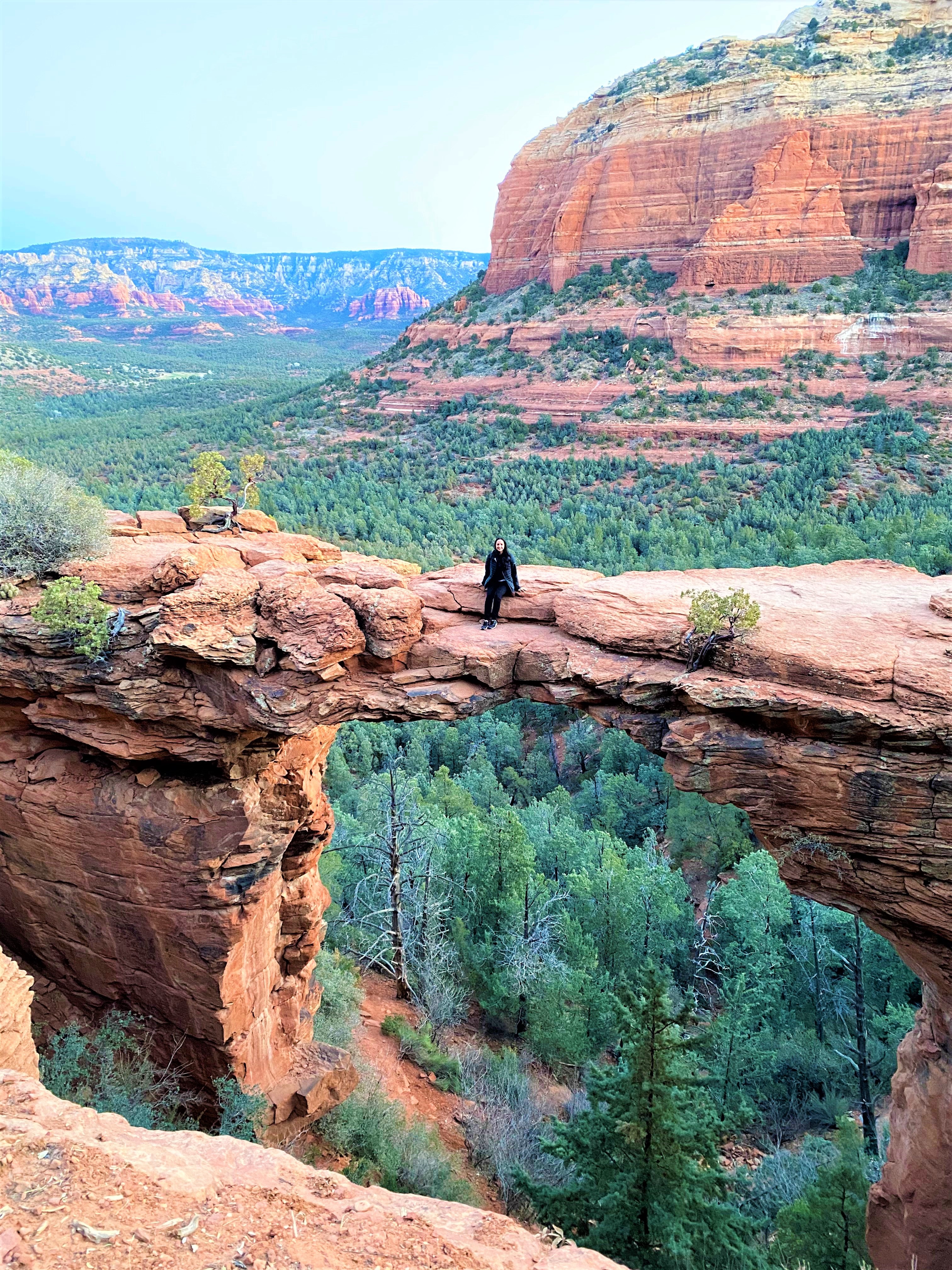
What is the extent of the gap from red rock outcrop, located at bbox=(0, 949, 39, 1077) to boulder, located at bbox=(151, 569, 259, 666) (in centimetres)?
359

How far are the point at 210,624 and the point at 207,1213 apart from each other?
19.0 feet

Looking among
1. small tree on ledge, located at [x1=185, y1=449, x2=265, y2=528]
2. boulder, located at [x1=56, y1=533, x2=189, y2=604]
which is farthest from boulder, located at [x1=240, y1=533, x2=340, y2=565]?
boulder, located at [x1=56, y1=533, x2=189, y2=604]

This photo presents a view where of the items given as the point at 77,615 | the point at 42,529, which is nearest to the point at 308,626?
the point at 77,615

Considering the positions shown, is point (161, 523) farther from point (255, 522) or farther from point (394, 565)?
point (394, 565)

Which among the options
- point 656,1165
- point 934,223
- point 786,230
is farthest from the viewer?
point 786,230

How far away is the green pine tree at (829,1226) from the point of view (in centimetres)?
955

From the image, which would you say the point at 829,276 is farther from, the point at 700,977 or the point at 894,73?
the point at 700,977

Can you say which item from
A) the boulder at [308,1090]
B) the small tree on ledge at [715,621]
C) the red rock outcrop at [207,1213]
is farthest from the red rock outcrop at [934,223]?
the red rock outcrop at [207,1213]

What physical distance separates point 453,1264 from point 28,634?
8.19m

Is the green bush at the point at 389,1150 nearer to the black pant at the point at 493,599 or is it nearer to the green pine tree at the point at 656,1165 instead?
the green pine tree at the point at 656,1165

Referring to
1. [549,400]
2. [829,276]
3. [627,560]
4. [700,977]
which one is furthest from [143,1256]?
[829,276]

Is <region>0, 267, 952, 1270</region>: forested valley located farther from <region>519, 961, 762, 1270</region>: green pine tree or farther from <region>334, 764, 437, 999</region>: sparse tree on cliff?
<region>334, 764, 437, 999</region>: sparse tree on cliff

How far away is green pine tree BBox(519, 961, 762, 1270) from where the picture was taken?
863cm

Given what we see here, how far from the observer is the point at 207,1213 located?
5461 millimetres
